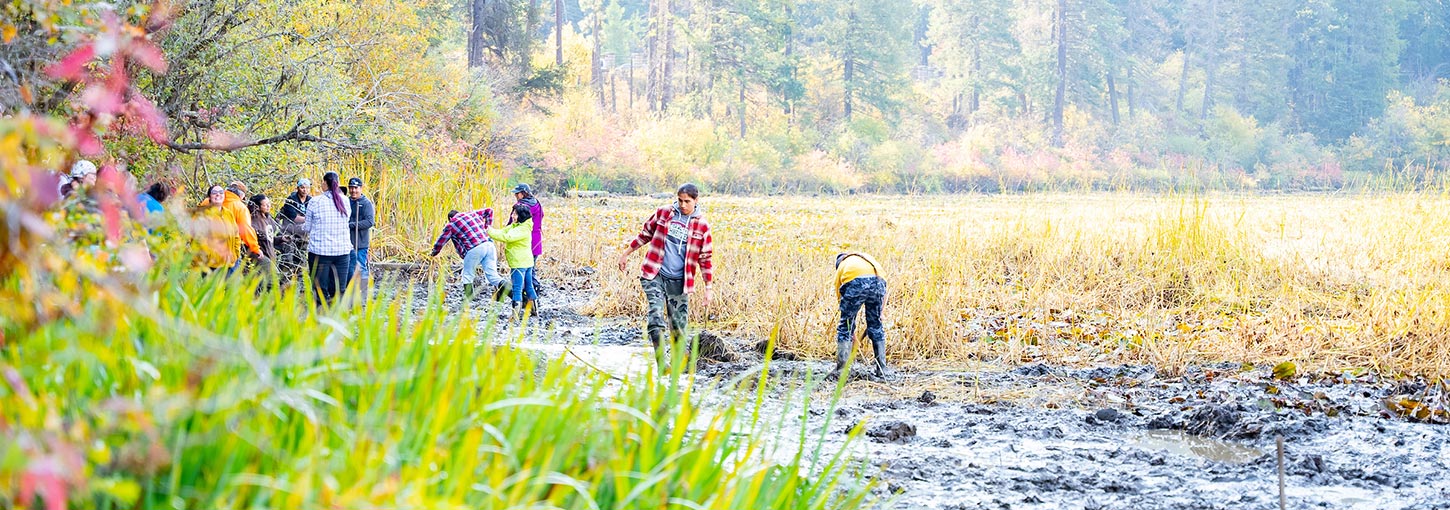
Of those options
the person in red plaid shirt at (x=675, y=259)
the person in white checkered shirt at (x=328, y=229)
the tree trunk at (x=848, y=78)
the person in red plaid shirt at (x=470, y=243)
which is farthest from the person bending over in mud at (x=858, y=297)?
the tree trunk at (x=848, y=78)

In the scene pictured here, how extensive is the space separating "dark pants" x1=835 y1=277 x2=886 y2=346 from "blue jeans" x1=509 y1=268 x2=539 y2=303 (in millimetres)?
3581

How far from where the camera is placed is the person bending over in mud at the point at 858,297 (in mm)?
8695

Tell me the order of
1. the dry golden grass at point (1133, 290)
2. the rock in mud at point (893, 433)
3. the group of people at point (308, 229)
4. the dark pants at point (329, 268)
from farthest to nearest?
1. the dark pants at point (329, 268)
2. the dry golden grass at point (1133, 290)
3. the group of people at point (308, 229)
4. the rock in mud at point (893, 433)

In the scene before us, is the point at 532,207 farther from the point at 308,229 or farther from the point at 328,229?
the point at 308,229

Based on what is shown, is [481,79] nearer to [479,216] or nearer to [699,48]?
[479,216]

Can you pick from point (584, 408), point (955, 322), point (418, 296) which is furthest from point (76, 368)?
point (418, 296)

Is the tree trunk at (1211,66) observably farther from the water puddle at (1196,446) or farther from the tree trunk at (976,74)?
the water puddle at (1196,446)

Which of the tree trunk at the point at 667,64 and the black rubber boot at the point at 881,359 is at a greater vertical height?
the tree trunk at the point at 667,64

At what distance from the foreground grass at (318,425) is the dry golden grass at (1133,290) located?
14.4ft

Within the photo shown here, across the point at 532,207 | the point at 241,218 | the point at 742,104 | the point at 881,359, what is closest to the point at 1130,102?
the point at 742,104

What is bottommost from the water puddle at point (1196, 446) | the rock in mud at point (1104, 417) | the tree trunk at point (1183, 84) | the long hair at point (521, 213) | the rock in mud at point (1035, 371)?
the rock in mud at point (1035, 371)

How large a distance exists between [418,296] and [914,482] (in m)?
8.80

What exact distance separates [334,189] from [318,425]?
25.8 ft

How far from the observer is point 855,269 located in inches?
345
